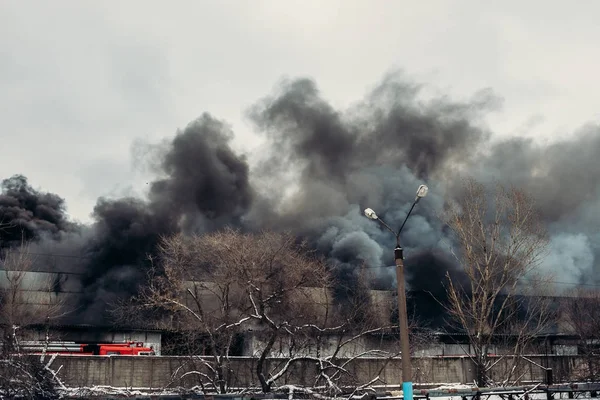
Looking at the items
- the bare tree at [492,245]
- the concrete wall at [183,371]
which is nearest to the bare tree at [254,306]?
the concrete wall at [183,371]

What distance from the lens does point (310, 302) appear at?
999 inches

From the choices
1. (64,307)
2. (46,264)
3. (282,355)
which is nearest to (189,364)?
(282,355)

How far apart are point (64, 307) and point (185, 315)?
73.7 feet

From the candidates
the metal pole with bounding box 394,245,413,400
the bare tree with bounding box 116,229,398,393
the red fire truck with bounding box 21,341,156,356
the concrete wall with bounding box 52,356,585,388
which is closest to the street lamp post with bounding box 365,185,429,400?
the metal pole with bounding box 394,245,413,400

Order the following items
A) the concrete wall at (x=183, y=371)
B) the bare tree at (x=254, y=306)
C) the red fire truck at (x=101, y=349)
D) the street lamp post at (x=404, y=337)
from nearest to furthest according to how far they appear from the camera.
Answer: the street lamp post at (x=404, y=337) → the bare tree at (x=254, y=306) → the concrete wall at (x=183, y=371) → the red fire truck at (x=101, y=349)

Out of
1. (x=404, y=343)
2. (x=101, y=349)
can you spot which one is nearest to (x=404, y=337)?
(x=404, y=343)

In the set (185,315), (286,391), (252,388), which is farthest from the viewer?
(185,315)

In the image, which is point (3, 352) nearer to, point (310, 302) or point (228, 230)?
point (228, 230)

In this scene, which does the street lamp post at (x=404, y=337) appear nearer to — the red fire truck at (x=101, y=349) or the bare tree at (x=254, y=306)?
the bare tree at (x=254, y=306)

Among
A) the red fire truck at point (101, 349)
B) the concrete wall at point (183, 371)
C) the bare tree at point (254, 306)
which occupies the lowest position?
the concrete wall at point (183, 371)

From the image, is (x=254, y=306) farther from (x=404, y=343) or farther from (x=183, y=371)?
(x=404, y=343)

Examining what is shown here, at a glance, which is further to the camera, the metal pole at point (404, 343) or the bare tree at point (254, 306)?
the bare tree at point (254, 306)

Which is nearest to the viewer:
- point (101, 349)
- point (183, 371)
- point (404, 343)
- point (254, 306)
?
point (404, 343)

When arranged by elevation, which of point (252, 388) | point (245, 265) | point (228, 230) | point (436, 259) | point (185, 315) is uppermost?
point (436, 259)
